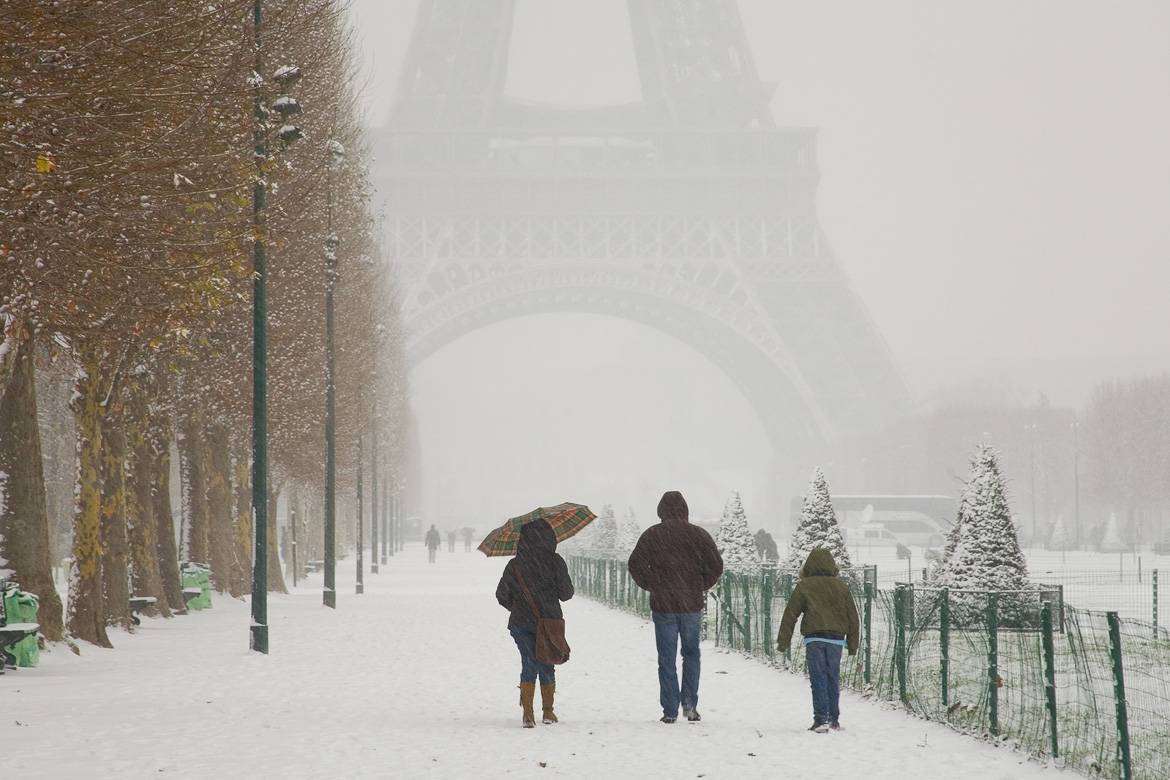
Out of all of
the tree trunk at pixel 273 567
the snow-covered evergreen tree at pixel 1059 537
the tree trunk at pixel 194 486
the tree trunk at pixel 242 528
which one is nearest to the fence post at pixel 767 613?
the tree trunk at pixel 194 486

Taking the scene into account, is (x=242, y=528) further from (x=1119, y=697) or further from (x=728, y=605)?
(x=1119, y=697)

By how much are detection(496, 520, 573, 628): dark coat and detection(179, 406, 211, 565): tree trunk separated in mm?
17284

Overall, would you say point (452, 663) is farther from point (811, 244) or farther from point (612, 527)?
point (811, 244)

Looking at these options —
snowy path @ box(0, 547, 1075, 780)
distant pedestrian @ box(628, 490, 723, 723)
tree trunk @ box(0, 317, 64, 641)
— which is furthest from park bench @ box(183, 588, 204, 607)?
distant pedestrian @ box(628, 490, 723, 723)

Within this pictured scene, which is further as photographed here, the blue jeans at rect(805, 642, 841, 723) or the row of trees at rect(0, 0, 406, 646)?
the row of trees at rect(0, 0, 406, 646)

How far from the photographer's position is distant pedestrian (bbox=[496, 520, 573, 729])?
1309 centimetres

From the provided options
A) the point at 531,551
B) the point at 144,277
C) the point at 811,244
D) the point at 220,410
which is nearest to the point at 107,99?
the point at 144,277

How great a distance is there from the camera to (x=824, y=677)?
42.3ft

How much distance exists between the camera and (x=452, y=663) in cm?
1959

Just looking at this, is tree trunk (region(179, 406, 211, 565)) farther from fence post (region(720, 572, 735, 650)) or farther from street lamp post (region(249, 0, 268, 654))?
fence post (region(720, 572, 735, 650))

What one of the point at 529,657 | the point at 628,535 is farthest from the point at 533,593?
the point at 628,535

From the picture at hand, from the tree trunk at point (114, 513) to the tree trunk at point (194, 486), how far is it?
6.31 m

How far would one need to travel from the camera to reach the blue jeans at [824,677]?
12766mm

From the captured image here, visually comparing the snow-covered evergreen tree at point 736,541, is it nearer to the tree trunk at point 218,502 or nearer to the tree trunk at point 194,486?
the tree trunk at point 218,502
